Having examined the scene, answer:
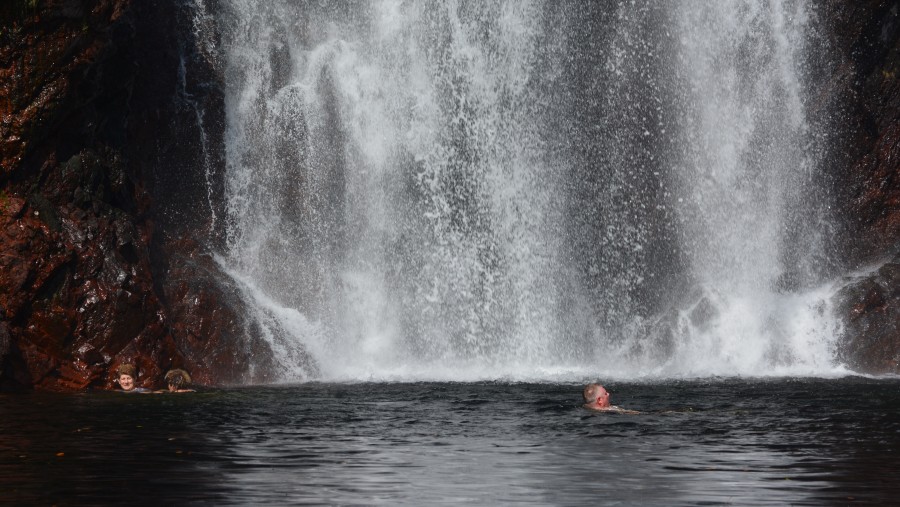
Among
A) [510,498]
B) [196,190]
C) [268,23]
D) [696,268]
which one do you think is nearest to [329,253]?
[196,190]

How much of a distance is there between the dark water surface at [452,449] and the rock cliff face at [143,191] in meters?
3.27

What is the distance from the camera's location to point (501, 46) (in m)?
31.6

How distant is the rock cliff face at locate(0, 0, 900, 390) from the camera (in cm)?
2294

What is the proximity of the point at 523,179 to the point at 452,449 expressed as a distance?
742 inches

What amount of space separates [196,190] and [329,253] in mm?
3867

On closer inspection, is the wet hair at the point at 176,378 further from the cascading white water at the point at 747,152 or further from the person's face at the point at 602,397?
the cascading white water at the point at 747,152

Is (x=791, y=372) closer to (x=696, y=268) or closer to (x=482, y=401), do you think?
(x=696, y=268)

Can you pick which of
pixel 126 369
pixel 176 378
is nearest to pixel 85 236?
pixel 126 369

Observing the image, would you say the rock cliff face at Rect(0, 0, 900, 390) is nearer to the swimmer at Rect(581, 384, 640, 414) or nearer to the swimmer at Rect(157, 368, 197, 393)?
the swimmer at Rect(157, 368, 197, 393)

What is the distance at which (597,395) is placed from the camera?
1625 cm

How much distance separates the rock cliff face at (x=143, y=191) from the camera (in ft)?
75.3

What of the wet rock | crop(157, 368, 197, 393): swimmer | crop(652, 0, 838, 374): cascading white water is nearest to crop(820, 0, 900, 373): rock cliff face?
crop(652, 0, 838, 374): cascading white water

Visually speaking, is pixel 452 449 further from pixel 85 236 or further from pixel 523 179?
pixel 523 179

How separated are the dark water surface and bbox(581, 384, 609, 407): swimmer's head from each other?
12.2 inches
